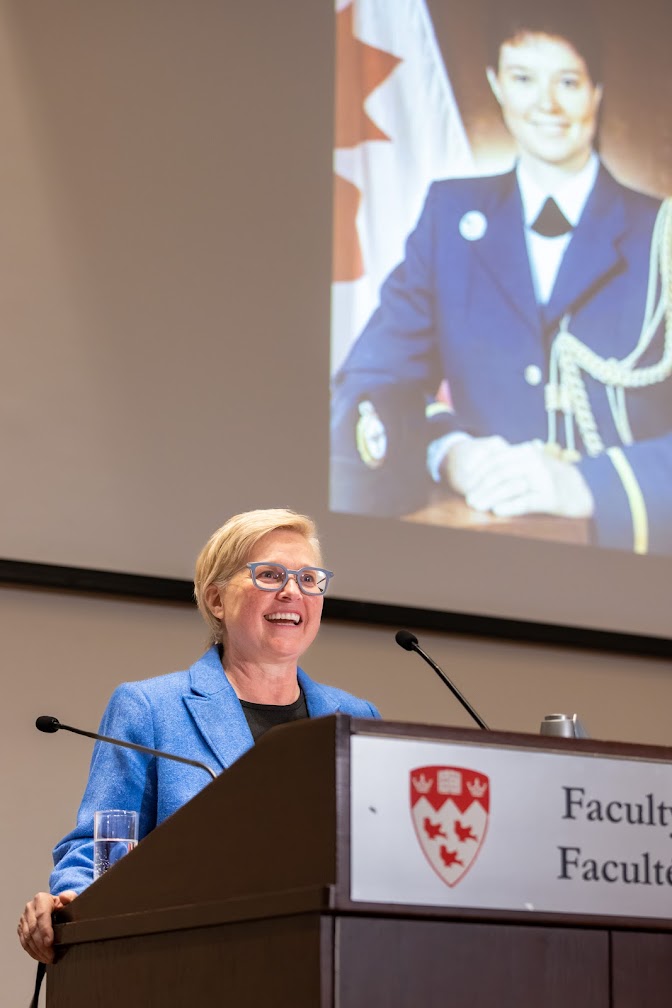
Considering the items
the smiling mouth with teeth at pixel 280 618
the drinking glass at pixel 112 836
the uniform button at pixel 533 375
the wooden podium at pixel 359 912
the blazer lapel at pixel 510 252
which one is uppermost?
the blazer lapel at pixel 510 252

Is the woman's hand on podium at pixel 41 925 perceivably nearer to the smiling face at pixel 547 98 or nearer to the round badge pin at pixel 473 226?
the round badge pin at pixel 473 226

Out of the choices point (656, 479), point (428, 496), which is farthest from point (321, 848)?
point (656, 479)

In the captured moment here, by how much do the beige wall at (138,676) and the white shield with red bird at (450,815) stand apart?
257 cm

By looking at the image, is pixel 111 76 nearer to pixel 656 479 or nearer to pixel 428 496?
pixel 428 496

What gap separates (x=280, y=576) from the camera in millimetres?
2604

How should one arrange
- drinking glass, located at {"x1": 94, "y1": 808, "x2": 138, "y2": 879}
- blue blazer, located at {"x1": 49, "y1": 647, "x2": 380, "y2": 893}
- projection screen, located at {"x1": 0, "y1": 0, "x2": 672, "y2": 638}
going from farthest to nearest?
projection screen, located at {"x1": 0, "y1": 0, "x2": 672, "y2": 638}, blue blazer, located at {"x1": 49, "y1": 647, "x2": 380, "y2": 893}, drinking glass, located at {"x1": 94, "y1": 808, "x2": 138, "y2": 879}

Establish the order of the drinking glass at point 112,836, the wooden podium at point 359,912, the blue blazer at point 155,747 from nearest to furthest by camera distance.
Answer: the wooden podium at point 359,912 → the drinking glass at point 112,836 → the blue blazer at point 155,747

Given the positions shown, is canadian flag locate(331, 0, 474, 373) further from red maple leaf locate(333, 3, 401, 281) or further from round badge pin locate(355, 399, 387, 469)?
round badge pin locate(355, 399, 387, 469)

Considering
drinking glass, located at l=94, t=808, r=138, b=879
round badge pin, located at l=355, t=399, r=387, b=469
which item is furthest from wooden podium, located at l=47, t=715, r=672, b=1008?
round badge pin, located at l=355, t=399, r=387, b=469

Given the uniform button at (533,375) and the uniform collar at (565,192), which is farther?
the uniform collar at (565,192)

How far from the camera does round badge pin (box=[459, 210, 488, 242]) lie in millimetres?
4535

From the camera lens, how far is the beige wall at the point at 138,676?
376cm

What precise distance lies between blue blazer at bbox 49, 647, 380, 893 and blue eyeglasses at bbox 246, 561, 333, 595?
19cm

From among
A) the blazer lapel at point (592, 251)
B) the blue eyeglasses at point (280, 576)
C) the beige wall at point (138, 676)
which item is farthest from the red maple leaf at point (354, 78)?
the blue eyeglasses at point (280, 576)
